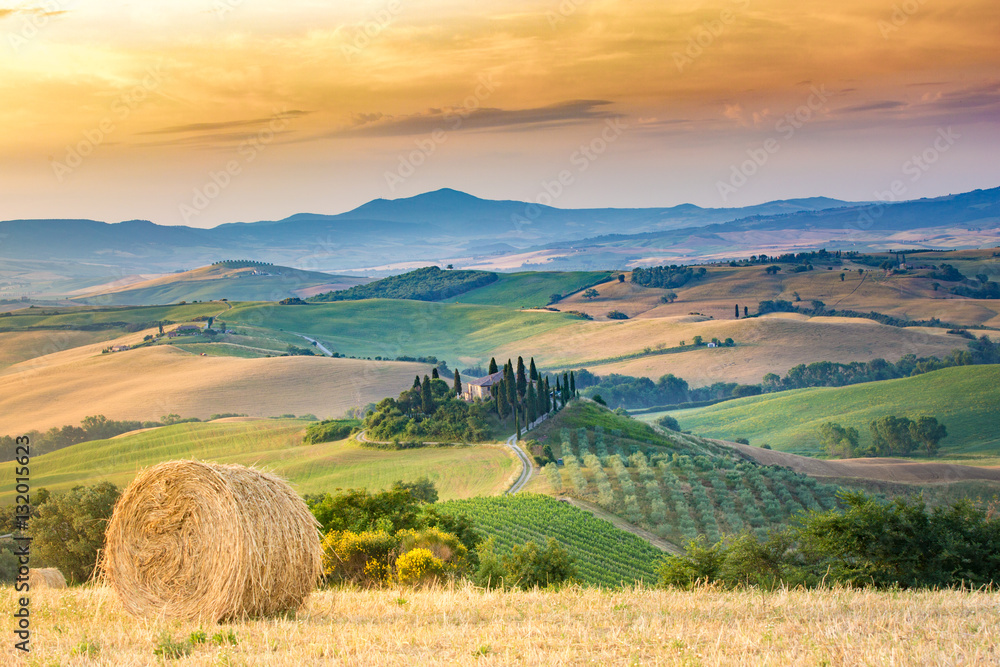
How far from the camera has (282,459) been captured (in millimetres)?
82875

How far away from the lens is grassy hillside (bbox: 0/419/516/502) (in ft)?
230

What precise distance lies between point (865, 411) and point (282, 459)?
3534 inches

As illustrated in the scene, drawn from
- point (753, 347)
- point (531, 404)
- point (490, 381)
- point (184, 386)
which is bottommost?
point (753, 347)

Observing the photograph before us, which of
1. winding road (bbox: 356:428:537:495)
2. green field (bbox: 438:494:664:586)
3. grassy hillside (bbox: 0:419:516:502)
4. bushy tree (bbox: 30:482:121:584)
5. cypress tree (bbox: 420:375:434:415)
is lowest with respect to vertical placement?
grassy hillside (bbox: 0:419:516:502)

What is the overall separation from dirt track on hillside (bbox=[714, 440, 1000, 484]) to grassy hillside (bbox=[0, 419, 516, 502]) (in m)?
32.2

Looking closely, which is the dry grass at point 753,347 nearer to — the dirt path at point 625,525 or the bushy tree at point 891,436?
the bushy tree at point 891,436

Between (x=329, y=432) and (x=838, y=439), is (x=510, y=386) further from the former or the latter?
(x=838, y=439)

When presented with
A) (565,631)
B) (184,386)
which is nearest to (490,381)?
(184,386)

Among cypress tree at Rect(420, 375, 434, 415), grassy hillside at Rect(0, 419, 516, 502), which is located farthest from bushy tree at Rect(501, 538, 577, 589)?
cypress tree at Rect(420, 375, 434, 415)

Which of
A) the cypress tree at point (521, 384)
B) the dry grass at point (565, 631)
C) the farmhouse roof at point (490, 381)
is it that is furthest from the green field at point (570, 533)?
the farmhouse roof at point (490, 381)

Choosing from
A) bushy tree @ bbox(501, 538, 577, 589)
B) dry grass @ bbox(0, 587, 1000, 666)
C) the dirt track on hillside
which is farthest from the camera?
the dirt track on hillside

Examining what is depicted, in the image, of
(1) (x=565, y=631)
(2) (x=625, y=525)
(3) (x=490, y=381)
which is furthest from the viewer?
(3) (x=490, y=381)

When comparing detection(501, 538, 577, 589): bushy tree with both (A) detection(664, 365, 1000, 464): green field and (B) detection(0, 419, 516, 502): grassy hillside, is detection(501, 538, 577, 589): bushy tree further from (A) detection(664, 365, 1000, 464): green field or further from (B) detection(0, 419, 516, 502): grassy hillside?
(A) detection(664, 365, 1000, 464): green field

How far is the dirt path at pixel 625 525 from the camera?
175 ft
